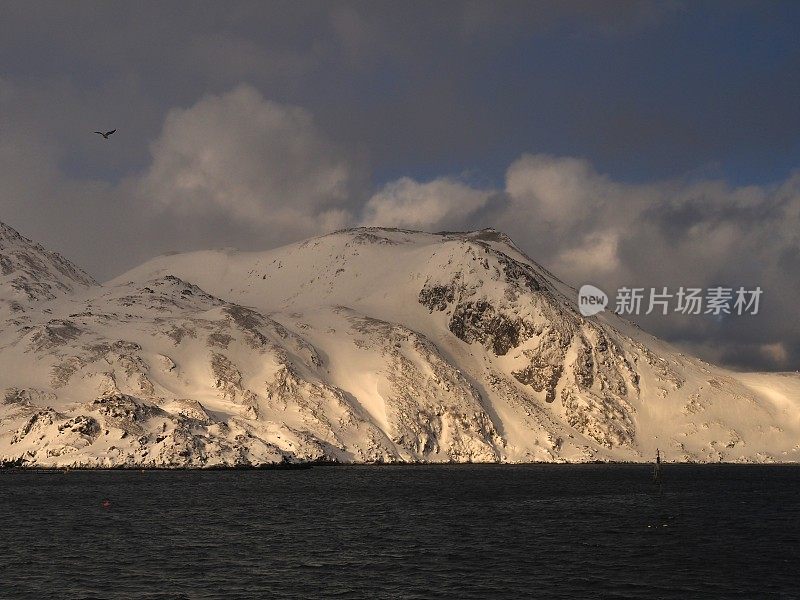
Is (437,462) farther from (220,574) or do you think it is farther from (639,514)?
(220,574)

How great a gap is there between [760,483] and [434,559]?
3958 inches

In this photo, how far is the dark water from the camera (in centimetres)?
5494

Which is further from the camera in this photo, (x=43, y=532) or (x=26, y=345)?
(x=26, y=345)

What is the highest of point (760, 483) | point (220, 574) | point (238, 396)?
point (238, 396)

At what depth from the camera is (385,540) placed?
74.0 meters

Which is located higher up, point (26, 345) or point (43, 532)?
point (26, 345)

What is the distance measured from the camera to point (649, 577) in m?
58.1

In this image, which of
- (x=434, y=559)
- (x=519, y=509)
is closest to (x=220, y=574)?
(x=434, y=559)

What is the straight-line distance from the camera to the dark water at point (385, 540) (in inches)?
2163

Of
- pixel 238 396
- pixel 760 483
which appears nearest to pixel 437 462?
pixel 238 396

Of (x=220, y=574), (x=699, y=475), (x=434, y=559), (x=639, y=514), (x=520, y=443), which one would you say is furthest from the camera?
(x=520, y=443)

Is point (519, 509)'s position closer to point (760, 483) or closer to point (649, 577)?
point (649, 577)

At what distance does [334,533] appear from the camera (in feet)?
255

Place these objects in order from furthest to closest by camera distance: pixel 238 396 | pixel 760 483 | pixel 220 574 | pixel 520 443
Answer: pixel 520 443
pixel 238 396
pixel 760 483
pixel 220 574
